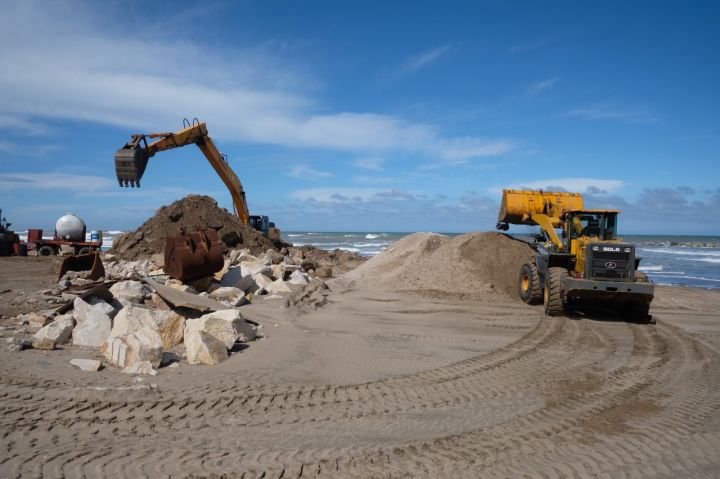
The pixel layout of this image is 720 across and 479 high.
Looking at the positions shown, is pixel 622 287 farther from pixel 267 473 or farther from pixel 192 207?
pixel 192 207

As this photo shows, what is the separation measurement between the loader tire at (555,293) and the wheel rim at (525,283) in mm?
1879

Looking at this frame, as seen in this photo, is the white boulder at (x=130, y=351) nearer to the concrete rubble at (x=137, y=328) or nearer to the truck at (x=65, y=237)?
the concrete rubble at (x=137, y=328)

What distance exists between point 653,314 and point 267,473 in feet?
39.4

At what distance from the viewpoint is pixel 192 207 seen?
21.6m

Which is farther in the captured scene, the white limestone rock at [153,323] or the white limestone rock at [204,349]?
the white limestone rock at [153,323]

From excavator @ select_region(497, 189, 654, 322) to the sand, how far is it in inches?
60.0

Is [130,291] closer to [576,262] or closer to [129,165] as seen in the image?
[129,165]

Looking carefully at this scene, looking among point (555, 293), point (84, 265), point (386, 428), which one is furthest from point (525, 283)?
point (84, 265)

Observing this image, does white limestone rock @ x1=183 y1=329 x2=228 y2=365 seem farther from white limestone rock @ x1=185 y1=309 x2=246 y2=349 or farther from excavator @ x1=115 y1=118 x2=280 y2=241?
excavator @ x1=115 y1=118 x2=280 y2=241

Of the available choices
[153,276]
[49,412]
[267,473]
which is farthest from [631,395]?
[153,276]

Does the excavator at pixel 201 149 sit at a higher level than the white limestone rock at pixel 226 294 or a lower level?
higher

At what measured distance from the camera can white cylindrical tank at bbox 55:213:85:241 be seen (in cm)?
A: 2511

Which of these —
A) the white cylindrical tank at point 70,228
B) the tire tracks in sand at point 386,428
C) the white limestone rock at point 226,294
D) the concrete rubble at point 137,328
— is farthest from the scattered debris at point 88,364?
the white cylindrical tank at point 70,228

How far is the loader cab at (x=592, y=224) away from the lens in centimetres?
1186
